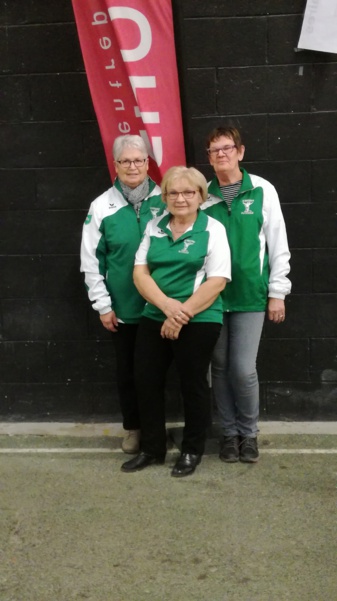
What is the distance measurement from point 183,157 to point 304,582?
2.28 metres

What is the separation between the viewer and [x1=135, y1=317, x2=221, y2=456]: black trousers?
172 inches

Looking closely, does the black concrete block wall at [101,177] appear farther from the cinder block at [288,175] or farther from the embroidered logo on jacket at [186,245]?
the embroidered logo on jacket at [186,245]

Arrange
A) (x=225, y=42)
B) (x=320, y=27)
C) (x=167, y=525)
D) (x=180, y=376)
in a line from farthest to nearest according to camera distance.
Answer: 1. (x=225, y=42)
2. (x=320, y=27)
3. (x=180, y=376)
4. (x=167, y=525)

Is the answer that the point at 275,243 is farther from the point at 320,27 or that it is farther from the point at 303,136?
the point at 320,27

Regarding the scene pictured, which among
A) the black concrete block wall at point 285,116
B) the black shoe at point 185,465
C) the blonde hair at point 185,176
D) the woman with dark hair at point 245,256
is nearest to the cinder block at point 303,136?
the black concrete block wall at point 285,116

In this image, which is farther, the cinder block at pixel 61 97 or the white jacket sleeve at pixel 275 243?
the cinder block at pixel 61 97

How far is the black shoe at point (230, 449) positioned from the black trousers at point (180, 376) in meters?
0.15

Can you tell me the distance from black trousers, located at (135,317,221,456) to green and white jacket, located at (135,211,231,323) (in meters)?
0.10

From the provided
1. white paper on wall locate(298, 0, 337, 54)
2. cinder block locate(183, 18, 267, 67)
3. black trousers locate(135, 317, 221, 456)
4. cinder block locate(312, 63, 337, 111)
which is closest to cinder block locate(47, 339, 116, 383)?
black trousers locate(135, 317, 221, 456)

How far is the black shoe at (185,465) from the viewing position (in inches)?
177

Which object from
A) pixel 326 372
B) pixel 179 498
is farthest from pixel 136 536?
pixel 326 372

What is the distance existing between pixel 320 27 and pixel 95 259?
1.87 m

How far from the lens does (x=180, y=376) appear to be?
14.7 ft

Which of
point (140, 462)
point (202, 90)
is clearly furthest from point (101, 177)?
point (140, 462)
